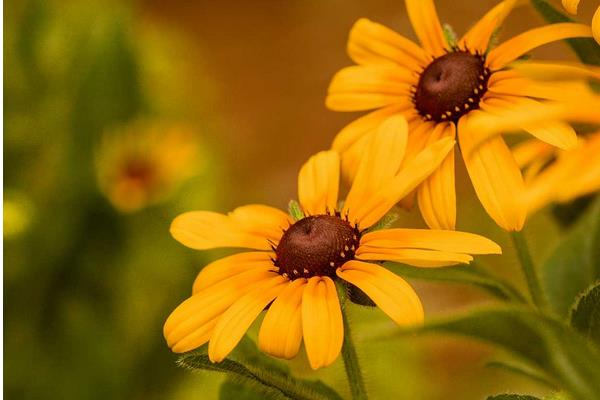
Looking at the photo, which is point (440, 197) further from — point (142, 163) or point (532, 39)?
point (142, 163)

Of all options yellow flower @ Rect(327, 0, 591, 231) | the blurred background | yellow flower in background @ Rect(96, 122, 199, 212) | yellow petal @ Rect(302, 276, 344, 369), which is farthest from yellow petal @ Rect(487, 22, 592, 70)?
yellow flower in background @ Rect(96, 122, 199, 212)

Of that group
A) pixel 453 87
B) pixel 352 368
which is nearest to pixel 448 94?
pixel 453 87

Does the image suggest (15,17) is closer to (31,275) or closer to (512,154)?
(31,275)

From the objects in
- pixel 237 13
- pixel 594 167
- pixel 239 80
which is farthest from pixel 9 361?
pixel 237 13

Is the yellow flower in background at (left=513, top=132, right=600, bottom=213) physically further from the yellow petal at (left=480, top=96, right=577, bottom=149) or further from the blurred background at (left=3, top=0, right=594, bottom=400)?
the blurred background at (left=3, top=0, right=594, bottom=400)

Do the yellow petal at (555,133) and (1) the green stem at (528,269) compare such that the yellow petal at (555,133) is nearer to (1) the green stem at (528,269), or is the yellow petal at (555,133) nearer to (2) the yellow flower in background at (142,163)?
(1) the green stem at (528,269)
